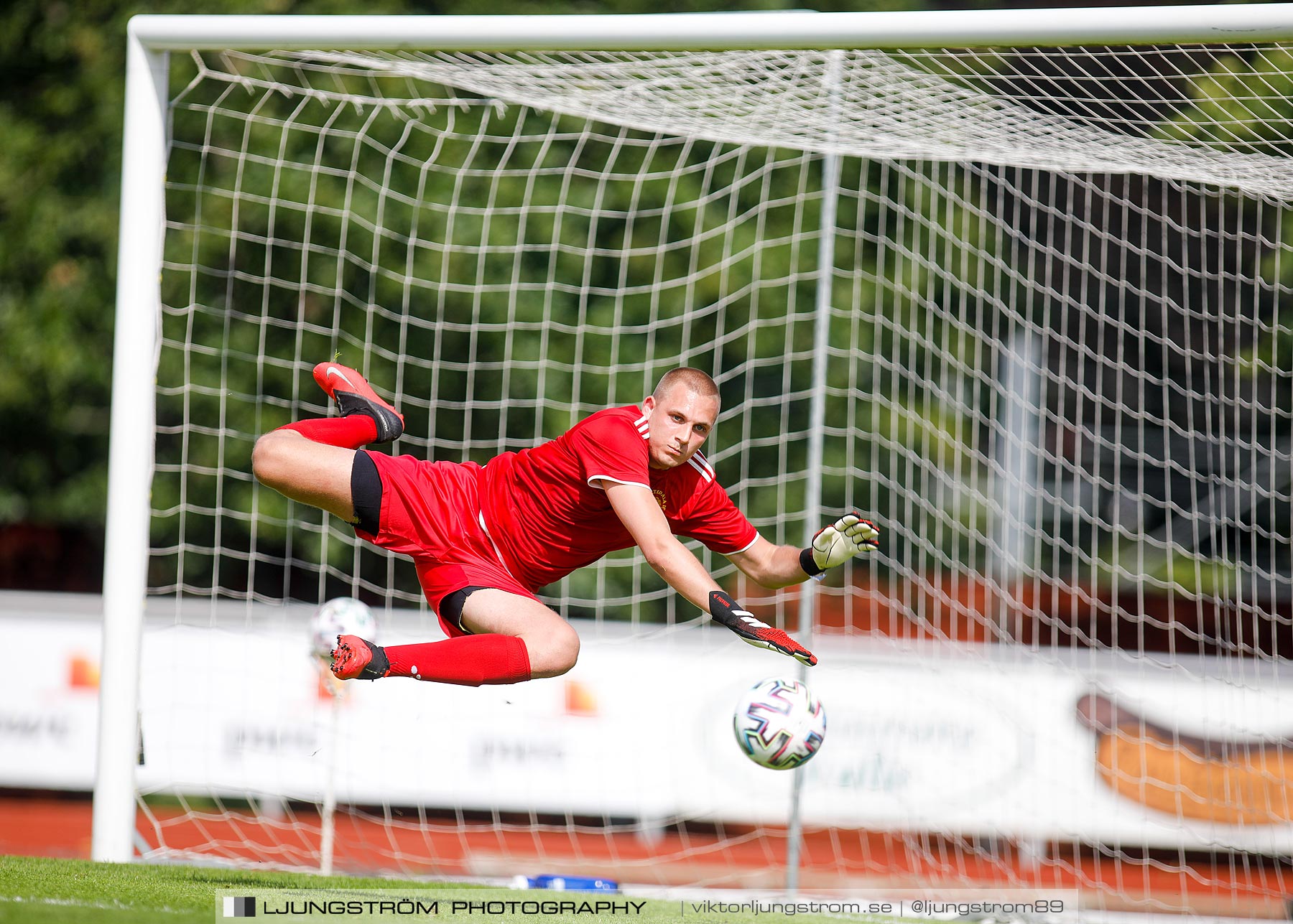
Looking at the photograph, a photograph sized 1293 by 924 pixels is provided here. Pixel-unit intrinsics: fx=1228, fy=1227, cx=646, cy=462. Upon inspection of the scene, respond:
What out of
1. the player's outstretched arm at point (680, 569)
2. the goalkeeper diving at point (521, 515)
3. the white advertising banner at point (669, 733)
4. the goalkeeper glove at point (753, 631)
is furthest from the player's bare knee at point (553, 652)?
the white advertising banner at point (669, 733)

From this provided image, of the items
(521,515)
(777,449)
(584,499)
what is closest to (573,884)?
(521,515)

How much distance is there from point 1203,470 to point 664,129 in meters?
9.58

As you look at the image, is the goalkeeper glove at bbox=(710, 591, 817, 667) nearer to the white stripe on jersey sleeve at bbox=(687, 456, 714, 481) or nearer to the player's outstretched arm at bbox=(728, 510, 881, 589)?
the player's outstretched arm at bbox=(728, 510, 881, 589)

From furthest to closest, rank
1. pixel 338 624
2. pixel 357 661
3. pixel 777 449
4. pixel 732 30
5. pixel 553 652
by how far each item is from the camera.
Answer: pixel 777 449 → pixel 338 624 → pixel 732 30 → pixel 553 652 → pixel 357 661

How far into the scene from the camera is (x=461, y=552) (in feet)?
16.1

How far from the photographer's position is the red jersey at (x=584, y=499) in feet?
15.0

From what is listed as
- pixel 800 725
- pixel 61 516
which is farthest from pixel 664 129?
pixel 61 516

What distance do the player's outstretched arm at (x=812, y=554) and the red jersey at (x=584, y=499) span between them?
0.30 feet

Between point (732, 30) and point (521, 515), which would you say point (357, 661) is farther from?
point (732, 30)

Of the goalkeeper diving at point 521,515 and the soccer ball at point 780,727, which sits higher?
the goalkeeper diving at point 521,515

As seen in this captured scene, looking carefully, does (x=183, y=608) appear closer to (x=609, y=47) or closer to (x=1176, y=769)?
(x=609, y=47)

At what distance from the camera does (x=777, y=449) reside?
12750mm

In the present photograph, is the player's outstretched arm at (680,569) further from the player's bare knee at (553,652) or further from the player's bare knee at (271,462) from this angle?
the player's bare knee at (271,462)

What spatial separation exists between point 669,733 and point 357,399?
5.16 meters
